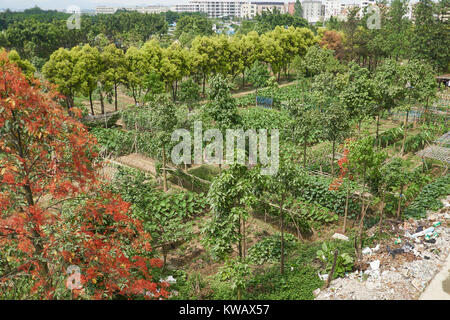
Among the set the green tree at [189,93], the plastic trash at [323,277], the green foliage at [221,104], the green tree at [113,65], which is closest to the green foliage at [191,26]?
the green tree at [113,65]

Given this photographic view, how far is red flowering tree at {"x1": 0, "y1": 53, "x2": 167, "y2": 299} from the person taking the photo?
7434 mm

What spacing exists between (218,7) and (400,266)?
169859 millimetres

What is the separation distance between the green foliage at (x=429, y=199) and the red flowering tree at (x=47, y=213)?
9.00 meters

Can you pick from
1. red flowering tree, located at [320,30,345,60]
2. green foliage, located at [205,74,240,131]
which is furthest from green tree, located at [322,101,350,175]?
red flowering tree, located at [320,30,345,60]

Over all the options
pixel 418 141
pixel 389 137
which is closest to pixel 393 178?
pixel 418 141

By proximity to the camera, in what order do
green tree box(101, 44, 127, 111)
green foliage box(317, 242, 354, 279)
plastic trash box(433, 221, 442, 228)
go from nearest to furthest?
green foliage box(317, 242, 354, 279)
plastic trash box(433, 221, 442, 228)
green tree box(101, 44, 127, 111)

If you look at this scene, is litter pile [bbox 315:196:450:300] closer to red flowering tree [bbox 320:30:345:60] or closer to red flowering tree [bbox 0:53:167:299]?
red flowering tree [bbox 0:53:167:299]

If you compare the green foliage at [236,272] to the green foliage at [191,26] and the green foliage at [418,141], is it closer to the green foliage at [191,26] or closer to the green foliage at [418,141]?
the green foliage at [418,141]

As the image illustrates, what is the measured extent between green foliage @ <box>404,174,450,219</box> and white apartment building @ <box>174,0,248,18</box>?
6326 inches

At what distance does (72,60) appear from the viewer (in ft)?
77.6

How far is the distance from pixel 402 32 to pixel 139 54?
26438 mm

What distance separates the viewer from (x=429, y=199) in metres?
13.1

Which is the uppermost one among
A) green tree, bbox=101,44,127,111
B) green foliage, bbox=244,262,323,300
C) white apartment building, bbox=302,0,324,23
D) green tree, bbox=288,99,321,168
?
white apartment building, bbox=302,0,324,23
